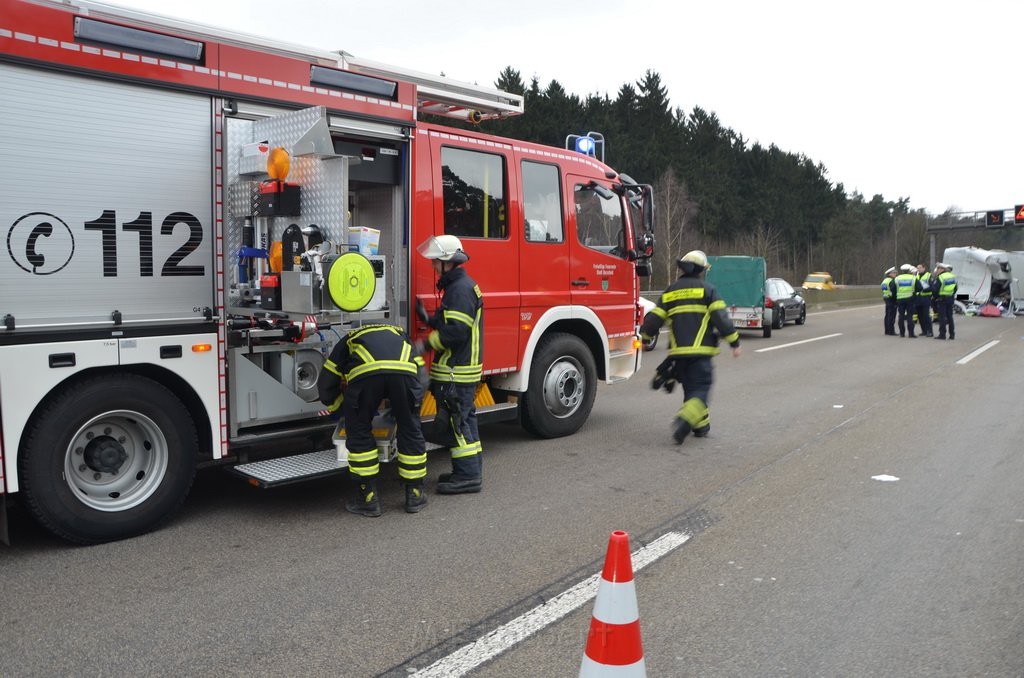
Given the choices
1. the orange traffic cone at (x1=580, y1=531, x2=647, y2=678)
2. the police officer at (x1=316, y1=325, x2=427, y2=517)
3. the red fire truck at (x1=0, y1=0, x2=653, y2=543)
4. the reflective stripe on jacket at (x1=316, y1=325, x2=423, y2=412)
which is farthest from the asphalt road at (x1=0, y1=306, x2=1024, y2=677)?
the reflective stripe on jacket at (x1=316, y1=325, x2=423, y2=412)

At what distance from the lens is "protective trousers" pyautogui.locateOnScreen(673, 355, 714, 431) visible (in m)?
7.86

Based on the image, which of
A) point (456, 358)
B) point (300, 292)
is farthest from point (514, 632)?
point (456, 358)

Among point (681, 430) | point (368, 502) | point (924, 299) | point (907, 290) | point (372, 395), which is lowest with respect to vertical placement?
point (368, 502)

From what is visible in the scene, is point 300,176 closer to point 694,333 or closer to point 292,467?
point 292,467

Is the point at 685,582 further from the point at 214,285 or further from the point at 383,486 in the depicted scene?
the point at 214,285

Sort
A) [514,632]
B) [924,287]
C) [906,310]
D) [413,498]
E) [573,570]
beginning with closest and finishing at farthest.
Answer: [514,632]
[573,570]
[413,498]
[924,287]
[906,310]

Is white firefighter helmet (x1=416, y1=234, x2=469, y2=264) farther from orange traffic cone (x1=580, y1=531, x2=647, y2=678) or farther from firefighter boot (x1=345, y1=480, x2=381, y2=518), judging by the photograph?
orange traffic cone (x1=580, y1=531, x2=647, y2=678)

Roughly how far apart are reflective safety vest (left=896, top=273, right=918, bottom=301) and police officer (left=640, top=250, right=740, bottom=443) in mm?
14183

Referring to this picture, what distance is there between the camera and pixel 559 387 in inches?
312

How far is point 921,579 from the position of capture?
4.43 metres

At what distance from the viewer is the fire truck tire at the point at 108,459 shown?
4605 millimetres

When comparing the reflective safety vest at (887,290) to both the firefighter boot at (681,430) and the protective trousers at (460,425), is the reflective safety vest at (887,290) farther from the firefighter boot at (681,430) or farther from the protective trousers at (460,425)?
the protective trousers at (460,425)

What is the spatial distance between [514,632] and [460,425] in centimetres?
253

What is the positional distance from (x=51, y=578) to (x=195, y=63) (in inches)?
123
